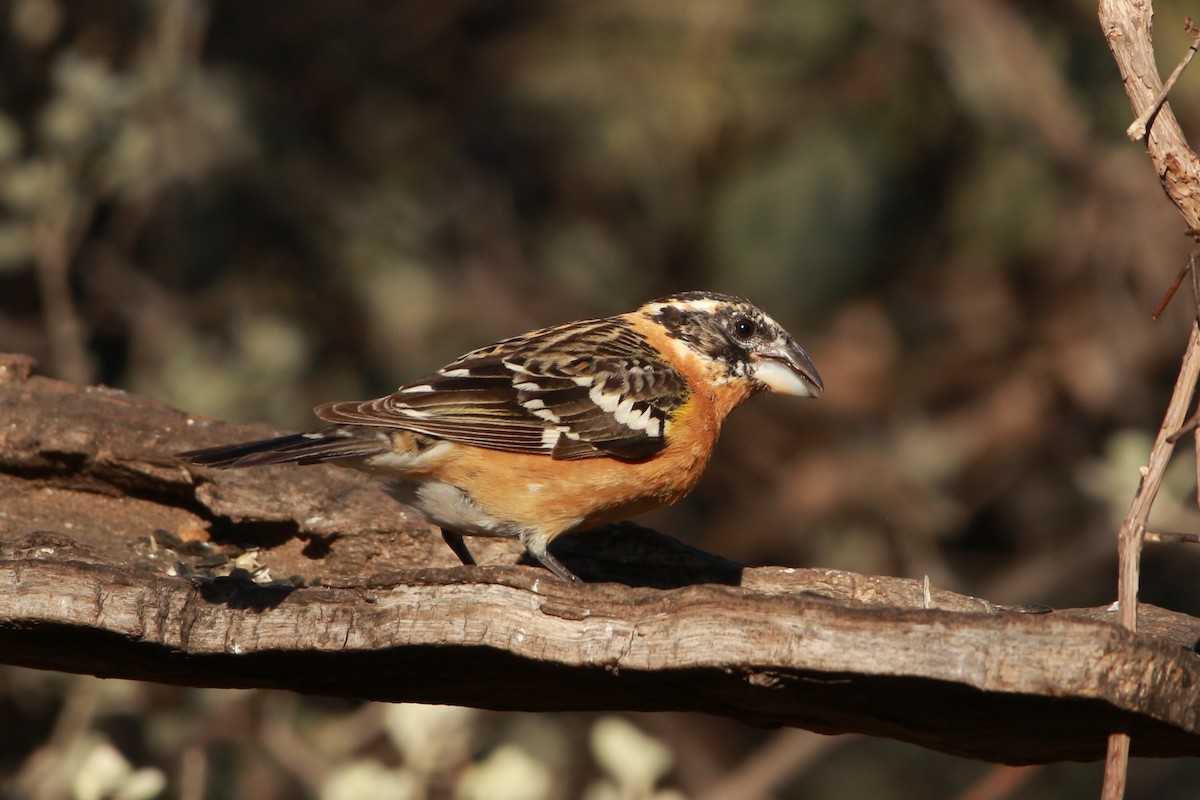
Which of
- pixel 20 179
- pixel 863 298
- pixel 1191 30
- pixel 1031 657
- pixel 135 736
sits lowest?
pixel 1031 657

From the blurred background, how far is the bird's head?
3.11 metres

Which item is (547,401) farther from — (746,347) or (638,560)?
(746,347)

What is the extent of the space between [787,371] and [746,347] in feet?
0.62

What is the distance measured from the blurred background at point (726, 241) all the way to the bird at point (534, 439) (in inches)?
126

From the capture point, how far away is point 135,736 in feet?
25.4

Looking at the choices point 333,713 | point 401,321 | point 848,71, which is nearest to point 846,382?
point 848,71

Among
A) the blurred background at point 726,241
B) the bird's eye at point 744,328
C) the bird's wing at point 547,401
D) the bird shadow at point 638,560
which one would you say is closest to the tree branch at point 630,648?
the bird shadow at point 638,560

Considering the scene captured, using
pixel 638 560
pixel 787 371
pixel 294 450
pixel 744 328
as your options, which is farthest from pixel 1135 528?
pixel 744 328

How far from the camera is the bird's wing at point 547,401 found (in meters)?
Answer: 5.12

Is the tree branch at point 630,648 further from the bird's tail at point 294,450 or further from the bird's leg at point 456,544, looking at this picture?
the bird's leg at point 456,544

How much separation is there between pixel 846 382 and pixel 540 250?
2.43 metres

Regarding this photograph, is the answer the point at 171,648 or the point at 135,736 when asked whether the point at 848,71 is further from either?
the point at 171,648

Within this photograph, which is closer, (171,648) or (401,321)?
(171,648)

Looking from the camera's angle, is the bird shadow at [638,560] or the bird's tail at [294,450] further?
→ the bird shadow at [638,560]
